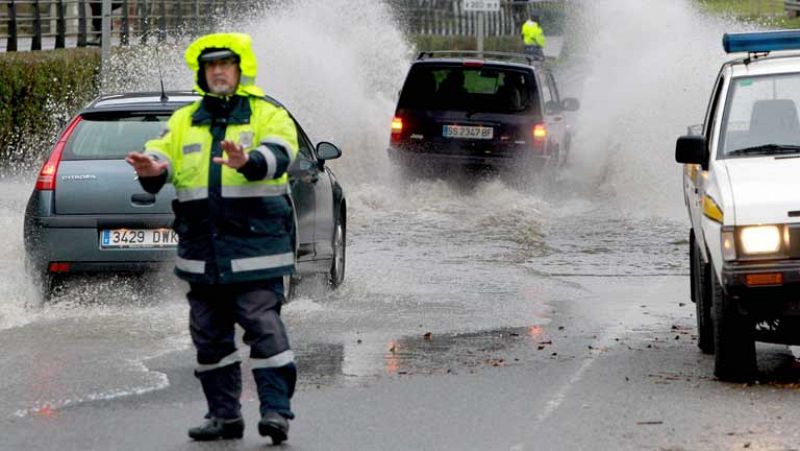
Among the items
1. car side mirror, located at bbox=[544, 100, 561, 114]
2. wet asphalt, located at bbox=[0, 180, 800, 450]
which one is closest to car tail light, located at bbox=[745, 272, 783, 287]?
wet asphalt, located at bbox=[0, 180, 800, 450]

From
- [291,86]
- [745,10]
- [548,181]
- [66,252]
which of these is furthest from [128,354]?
[745,10]

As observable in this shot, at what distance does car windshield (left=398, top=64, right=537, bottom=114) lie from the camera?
22.4 meters

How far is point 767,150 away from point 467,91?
1210 centimetres

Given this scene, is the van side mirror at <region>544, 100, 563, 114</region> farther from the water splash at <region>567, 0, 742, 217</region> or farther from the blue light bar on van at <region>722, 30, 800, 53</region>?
the blue light bar on van at <region>722, 30, 800, 53</region>

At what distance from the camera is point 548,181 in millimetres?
23062

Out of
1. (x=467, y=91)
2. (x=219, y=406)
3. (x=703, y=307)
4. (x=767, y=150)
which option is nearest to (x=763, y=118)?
(x=767, y=150)

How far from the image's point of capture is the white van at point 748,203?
949 centimetres

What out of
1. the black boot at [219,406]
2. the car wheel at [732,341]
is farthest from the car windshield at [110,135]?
the black boot at [219,406]

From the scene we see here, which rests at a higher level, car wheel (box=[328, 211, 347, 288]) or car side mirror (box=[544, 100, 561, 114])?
car side mirror (box=[544, 100, 561, 114])

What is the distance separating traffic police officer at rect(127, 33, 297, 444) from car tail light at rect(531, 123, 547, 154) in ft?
46.3

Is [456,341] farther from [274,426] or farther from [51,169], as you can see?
[274,426]

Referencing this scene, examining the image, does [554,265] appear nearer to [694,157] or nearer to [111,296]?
[111,296]

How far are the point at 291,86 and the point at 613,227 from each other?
1302cm

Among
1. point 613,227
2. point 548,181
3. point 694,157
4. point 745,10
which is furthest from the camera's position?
point 745,10
